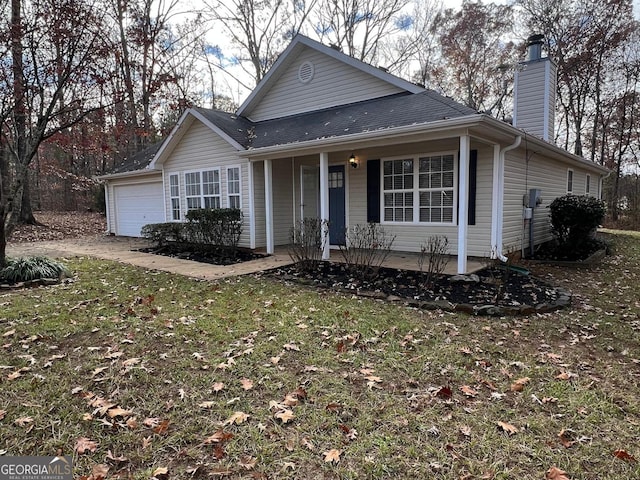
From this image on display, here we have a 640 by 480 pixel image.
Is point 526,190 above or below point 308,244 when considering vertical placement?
above

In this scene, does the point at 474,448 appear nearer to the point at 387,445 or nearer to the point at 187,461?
the point at 387,445

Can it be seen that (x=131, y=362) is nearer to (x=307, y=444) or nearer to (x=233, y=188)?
(x=307, y=444)

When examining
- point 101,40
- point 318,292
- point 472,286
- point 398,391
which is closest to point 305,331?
point 398,391

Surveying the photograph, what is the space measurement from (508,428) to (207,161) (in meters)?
10.2

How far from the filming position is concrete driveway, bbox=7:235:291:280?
754cm

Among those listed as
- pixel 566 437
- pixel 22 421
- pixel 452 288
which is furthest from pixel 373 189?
pixel 22 421

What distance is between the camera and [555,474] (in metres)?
2.02

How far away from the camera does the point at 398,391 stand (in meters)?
2.91

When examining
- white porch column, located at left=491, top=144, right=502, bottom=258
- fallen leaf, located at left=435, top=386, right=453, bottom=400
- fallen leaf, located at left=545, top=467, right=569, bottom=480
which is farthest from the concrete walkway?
fallen leaf, located at left=545, top=467, right=569, bottom=480

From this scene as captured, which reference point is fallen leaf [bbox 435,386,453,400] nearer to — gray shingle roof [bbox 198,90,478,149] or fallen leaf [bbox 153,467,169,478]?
fallen leaf [bbox 153,467,169,478]

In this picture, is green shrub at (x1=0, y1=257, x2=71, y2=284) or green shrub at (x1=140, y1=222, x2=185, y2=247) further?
green shrub at (x1=140, y1=222, x2=185, y2=247)

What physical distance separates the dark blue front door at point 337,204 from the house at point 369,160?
0.09 feet

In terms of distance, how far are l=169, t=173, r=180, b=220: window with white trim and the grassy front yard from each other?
7239mm

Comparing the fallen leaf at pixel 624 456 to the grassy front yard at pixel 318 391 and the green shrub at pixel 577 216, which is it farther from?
the green shrub at pixel 577 216
